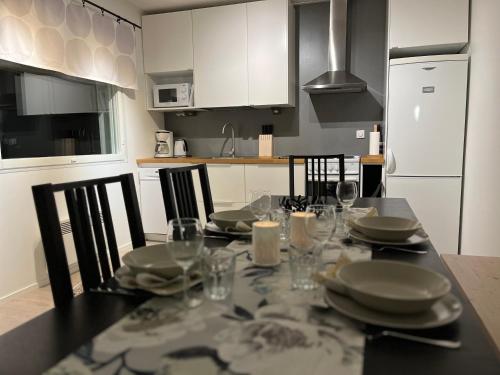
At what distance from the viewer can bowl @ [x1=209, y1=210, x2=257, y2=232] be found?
135 centimetres

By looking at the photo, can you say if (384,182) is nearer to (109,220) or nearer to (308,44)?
(308,44)

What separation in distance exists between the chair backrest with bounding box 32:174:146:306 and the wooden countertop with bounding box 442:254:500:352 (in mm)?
1231

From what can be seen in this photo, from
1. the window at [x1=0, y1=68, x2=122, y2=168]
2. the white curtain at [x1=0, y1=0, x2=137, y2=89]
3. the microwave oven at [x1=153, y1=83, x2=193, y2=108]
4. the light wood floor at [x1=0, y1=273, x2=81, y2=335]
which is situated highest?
the white curtain at [x1=0, y1=0, x2=137, y2=89]

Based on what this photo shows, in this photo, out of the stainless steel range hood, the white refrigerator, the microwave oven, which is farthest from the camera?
the microwave oven

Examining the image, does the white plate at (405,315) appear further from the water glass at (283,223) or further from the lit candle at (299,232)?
the water glass at (283,223)

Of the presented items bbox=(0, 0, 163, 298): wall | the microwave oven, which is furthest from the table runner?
the microwave oven

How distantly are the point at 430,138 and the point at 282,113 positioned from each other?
153 cm

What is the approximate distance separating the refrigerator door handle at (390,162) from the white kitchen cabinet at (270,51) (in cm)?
110

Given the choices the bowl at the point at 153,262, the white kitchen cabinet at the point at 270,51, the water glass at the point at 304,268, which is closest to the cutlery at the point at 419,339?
the water glass at the point at 304,268

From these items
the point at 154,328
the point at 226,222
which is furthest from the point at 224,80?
the point at 154,328

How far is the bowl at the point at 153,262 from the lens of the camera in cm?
87

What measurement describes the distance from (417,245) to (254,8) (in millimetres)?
3119

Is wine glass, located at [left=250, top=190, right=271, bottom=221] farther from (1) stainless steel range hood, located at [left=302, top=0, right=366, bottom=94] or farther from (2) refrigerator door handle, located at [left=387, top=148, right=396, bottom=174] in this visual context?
(1) stainless steel range hood, located at [left=302, top=0, right=366, bottom=94]

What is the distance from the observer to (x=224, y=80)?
379cm
